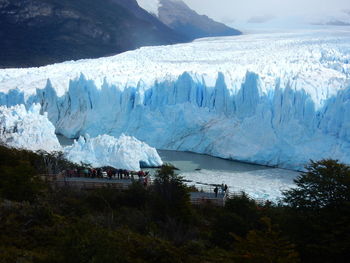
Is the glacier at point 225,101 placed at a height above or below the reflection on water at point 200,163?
above

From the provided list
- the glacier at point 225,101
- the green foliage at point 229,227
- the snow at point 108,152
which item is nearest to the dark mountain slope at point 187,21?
the glacier at point 225,101

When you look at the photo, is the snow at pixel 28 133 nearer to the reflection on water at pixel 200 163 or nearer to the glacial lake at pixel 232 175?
the glacial lake at pixel 232 175

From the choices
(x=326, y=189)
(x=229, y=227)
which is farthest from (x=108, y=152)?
(x=326, y=189)

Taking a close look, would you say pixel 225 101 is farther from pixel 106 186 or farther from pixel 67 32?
pixel 67 32

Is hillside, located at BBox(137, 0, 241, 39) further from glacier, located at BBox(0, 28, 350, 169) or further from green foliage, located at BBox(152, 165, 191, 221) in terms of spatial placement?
green foliage, located at BBox(152, 165, 191, 221)

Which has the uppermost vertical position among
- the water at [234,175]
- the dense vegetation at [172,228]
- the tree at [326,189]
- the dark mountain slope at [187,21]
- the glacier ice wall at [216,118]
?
the dark mountain slope at [187,21]

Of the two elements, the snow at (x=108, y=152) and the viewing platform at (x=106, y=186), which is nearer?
the viewing platform at (x=106, y=186)

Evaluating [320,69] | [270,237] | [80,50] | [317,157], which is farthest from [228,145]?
[80,50]
